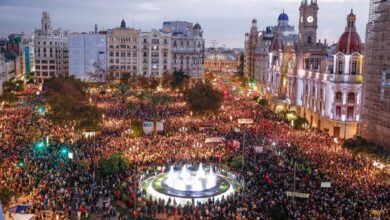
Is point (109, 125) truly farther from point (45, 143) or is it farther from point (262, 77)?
point (262, 77)

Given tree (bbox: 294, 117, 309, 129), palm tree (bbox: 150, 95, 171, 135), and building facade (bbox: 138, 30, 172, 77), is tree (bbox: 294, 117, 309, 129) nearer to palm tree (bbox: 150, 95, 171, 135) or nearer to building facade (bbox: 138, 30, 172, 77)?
palm tree (bbox: 150, 95, 171, 135)

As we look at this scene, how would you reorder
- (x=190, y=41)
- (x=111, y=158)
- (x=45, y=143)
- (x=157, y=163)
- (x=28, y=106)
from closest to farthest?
(x=111, y=158), (x=157, y=163), (x=45, y=143), (x=28, y=106), (x=190, y=41)

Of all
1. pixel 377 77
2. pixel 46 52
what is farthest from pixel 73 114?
pixel 46 52

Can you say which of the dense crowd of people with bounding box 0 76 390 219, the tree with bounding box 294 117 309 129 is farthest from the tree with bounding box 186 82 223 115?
the tree with bounding box 294 117 309 129

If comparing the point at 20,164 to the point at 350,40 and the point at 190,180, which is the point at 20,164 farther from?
the point at 350,40

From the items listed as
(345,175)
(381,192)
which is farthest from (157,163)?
(381,192)

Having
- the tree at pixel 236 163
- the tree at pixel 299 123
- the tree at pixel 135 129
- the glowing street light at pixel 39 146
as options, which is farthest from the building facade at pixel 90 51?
the tree at pixel 236 163
